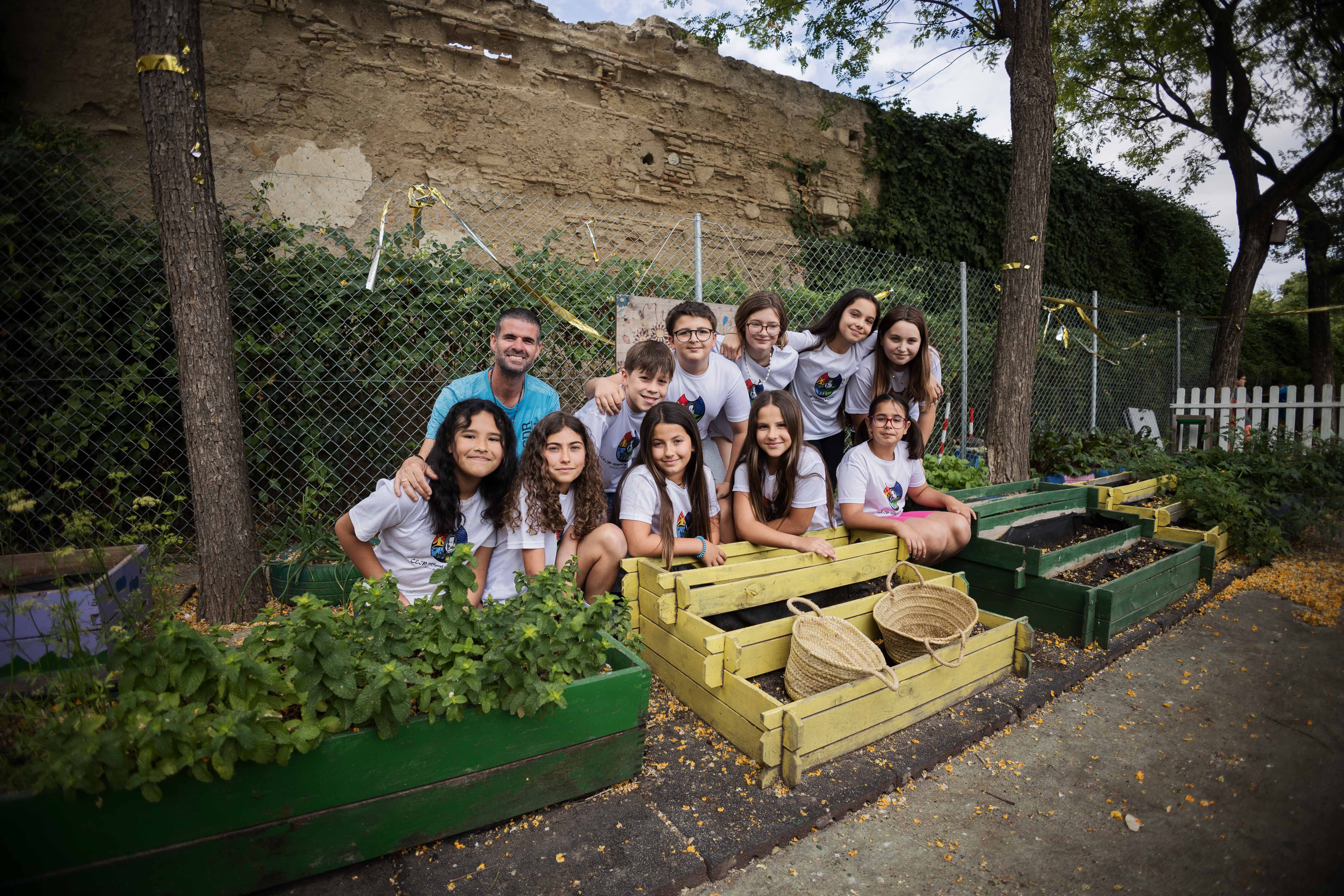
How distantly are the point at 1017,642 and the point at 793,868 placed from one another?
1.70 meters

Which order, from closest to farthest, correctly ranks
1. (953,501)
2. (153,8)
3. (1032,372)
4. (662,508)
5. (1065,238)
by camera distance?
(662,508)
(153,8)
(953,501)
(1032,372)
(1065,238)

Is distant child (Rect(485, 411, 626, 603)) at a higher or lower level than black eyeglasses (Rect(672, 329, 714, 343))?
lower

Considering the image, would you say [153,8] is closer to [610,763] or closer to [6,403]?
[6,403]

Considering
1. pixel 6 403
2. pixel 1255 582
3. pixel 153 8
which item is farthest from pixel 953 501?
pixel 6 403

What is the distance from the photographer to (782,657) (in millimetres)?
2840

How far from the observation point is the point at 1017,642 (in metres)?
2.99

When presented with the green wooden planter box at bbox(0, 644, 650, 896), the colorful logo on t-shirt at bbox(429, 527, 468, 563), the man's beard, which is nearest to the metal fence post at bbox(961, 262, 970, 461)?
the man's beard

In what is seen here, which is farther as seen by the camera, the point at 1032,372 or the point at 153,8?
the point at 1032,372

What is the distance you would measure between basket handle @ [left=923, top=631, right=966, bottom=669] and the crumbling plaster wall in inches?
271

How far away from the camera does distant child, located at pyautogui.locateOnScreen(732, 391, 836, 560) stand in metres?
3.44

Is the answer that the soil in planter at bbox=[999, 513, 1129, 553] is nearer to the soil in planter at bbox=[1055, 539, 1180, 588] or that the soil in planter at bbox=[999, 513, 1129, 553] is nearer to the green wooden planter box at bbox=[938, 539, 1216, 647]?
the soil in planter at bbox=[1055, 539, 1180, 588]

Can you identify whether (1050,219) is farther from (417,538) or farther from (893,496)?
(417,538)

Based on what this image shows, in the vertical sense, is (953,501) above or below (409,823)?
above

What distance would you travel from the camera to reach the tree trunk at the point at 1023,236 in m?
5.36
